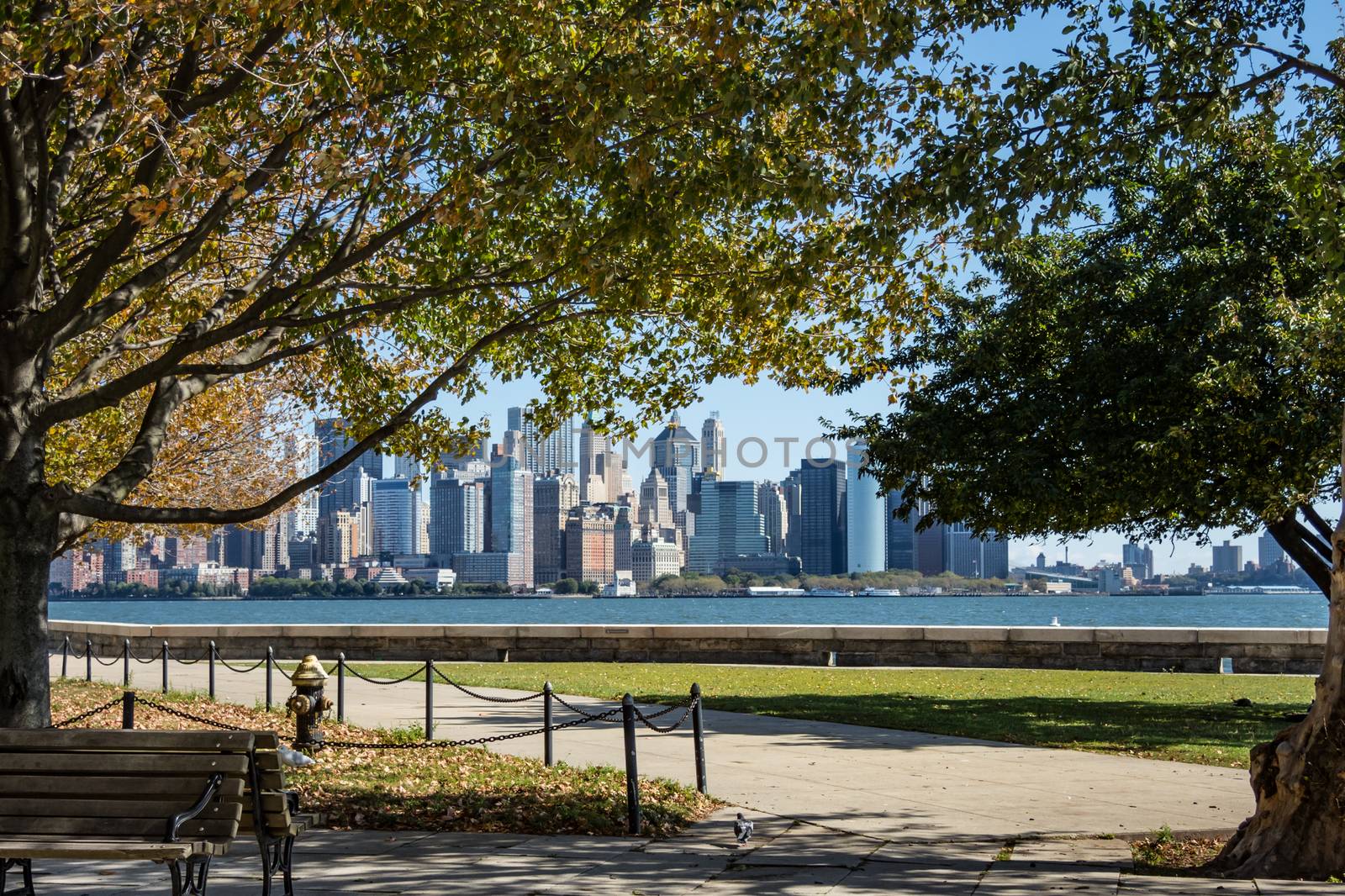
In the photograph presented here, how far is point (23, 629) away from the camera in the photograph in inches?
376

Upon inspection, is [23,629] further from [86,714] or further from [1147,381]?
[1147,381]

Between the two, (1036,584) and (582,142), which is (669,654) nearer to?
(582,142)

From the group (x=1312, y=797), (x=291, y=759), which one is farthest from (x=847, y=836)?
(x=291, y=759)

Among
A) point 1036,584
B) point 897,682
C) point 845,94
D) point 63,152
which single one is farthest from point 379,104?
point 1036,584

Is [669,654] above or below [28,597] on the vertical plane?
below

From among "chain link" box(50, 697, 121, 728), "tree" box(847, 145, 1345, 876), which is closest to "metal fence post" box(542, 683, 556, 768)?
"chain link" box(50, 697, 121, 728)

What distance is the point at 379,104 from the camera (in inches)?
439

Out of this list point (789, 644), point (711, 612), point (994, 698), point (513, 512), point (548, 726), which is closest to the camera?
point (548, 726)

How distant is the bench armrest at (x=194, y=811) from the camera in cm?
600

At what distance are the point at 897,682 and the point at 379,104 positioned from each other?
1389 cm

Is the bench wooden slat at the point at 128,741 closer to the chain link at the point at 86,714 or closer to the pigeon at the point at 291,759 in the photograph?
the pigeon at the point at 291,759

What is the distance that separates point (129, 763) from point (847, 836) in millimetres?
4625

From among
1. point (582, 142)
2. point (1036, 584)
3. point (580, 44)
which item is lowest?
point (1036, 584)

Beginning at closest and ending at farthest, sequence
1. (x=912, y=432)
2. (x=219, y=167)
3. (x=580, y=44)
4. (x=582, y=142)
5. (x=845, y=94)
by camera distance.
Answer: (x=582, y=142) → (x=219, y=167) → (x=845, y=94) → (x=580, y=44) → (x=912, y=432)
